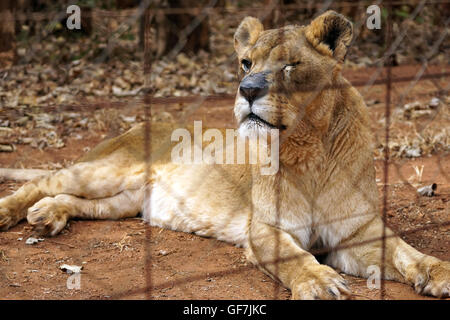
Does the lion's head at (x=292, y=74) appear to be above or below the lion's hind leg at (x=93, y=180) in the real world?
above

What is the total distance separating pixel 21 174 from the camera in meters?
3.85

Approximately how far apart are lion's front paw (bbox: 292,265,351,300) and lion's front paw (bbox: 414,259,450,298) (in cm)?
34

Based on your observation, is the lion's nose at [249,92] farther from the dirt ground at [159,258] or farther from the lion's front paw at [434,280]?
the lion's front paw at [434,280]

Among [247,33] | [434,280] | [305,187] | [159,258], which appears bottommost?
[159,258]

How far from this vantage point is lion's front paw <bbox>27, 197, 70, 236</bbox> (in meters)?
3.06

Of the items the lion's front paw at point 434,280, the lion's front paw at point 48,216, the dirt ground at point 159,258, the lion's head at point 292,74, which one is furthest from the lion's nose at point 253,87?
the lion's front paw at point 48,216

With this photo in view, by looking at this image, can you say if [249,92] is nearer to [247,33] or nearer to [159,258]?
[247,33]

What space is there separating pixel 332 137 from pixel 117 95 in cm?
340

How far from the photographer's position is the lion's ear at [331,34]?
2555mm

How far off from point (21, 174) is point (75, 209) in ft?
2.18

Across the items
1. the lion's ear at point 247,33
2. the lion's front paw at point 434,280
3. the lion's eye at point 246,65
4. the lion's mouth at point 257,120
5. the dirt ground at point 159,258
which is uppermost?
the lion's ear at point 247,33

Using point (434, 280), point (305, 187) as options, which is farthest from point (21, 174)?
point (434, 280)

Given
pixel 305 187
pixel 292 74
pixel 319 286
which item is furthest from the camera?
pixel 305 187

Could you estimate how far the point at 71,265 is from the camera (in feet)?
8.74
